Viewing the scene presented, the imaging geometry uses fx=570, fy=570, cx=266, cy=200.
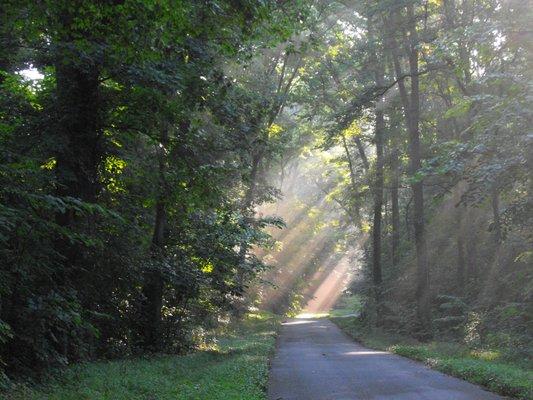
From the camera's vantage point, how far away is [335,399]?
1029 cm

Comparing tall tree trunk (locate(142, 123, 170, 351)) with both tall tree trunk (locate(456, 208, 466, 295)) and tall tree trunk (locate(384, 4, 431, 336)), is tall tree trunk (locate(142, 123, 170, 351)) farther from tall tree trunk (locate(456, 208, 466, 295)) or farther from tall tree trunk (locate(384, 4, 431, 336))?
tall tree trunk (locate(456, 208, 466, 295))

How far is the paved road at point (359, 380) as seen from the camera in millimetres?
10586

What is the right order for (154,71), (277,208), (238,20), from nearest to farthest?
(238,20), (154,71), (277,208)

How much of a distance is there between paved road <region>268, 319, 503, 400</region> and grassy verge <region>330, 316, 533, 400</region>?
314mm

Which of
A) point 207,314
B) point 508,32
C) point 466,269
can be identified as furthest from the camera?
point 466,269

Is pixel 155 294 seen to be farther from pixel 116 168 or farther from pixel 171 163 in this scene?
pixel 171 163

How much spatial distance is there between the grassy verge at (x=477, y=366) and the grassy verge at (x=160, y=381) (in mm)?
4462

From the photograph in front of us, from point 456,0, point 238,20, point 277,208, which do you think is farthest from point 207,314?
point 277,208

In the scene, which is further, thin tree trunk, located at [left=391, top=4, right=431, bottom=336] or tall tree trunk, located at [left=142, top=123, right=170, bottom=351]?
thin tree trunk, located at [left=391, top=4, right=431, bottom=336]

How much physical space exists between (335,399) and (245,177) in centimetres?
527

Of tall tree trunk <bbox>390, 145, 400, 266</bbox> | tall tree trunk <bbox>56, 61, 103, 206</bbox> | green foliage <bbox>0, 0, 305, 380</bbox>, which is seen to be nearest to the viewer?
green foliage <bbox>0, 0, 305, 380</bbox>

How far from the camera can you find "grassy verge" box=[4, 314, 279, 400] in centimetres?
867

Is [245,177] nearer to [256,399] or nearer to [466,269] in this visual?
[256,399]

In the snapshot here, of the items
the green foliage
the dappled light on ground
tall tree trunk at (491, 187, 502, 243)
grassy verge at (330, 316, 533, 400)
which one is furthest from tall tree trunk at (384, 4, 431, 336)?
the dappled light on ground
